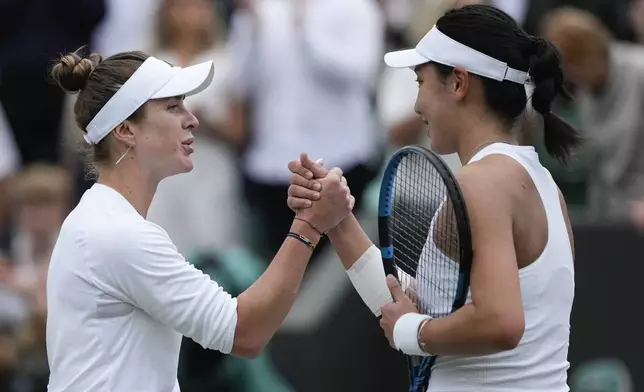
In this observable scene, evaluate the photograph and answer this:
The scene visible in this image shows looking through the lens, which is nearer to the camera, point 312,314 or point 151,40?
point 312,314

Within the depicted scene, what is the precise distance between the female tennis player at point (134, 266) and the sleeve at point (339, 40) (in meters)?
3.20

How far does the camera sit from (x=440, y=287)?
11.4 feet

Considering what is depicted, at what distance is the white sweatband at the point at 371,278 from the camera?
3.92 m

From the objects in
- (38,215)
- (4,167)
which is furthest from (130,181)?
(4,167)

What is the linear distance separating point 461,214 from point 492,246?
106 millimetres

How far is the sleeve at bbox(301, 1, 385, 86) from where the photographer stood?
6.98m

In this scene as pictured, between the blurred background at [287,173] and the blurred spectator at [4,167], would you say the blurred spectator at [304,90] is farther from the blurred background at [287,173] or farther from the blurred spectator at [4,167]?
the blurred spectator at [4,167]

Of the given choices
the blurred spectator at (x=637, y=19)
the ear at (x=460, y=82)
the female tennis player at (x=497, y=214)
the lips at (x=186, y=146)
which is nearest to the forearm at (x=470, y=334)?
the female tennis player at (x=497, y=214)

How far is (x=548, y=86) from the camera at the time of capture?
11.7 feet

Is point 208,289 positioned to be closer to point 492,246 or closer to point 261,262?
point 492,246

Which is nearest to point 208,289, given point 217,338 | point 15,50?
point 217,338

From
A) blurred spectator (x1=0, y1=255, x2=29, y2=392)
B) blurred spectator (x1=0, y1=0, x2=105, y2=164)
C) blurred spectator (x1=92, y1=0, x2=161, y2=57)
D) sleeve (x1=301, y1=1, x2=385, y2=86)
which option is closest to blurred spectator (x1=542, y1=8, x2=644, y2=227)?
sleeve (x1=301, y1=1, x2=385, y2=86)

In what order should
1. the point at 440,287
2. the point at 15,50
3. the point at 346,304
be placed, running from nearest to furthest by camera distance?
the point at 440,287
the point at 346,304
the point at 15,50

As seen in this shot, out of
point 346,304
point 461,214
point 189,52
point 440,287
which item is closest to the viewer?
point 461,214
